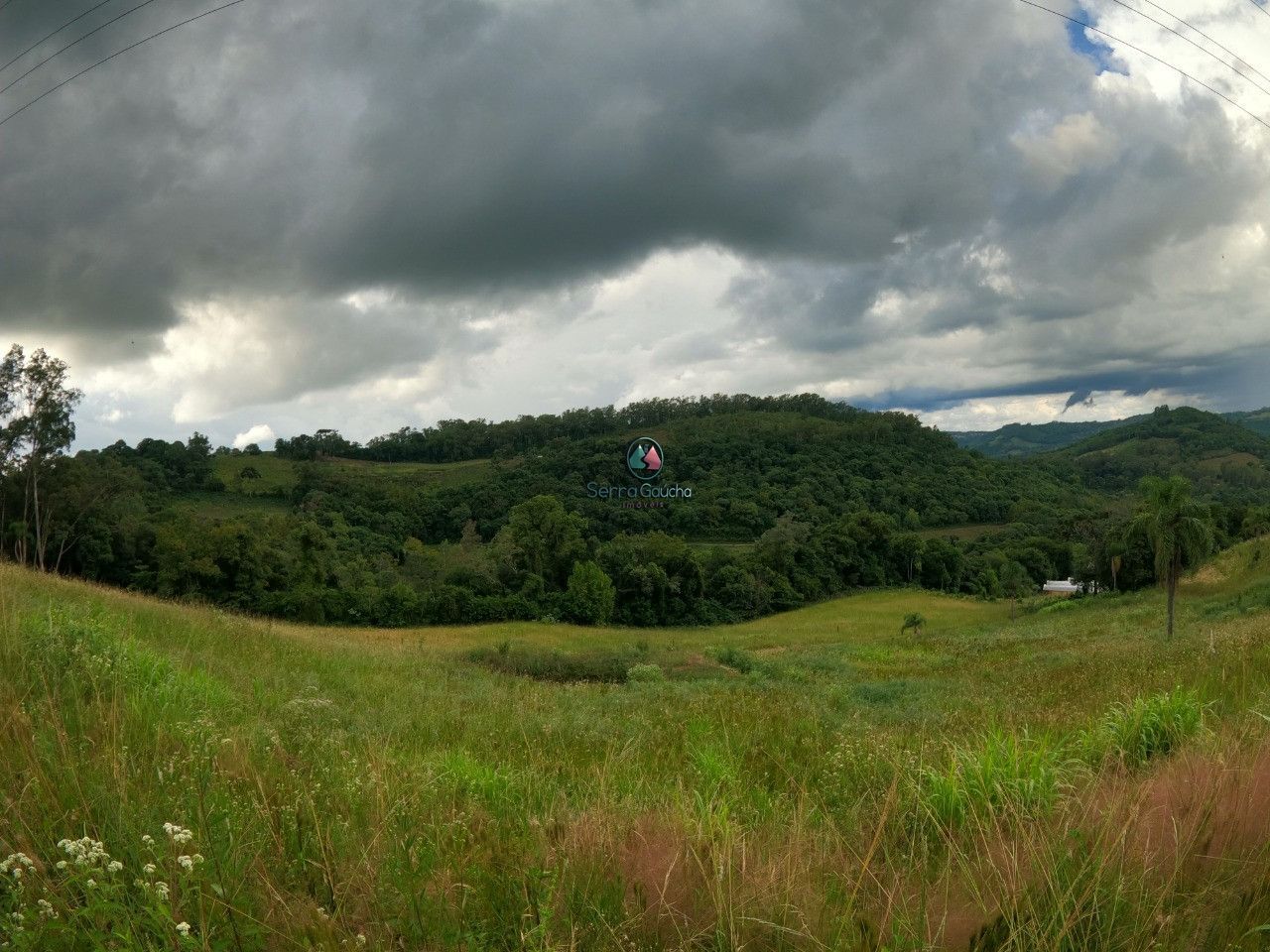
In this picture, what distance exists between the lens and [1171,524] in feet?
95.3

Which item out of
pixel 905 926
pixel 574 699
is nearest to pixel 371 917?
pixel 905 926

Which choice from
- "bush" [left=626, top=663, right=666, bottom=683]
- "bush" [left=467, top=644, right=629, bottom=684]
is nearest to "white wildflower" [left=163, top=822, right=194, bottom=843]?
"bush" [left=626, top=663, right=666, bottom=683]

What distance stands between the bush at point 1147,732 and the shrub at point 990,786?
1.33 m

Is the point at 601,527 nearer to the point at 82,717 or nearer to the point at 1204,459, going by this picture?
the point at 82,717

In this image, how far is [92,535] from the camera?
184ft

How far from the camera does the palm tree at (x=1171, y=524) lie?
28.4 meters

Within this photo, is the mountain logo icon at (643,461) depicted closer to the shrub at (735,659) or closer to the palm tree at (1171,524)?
the shrub at (735,659)

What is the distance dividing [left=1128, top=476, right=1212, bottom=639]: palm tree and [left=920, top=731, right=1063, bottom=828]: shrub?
29276 mm

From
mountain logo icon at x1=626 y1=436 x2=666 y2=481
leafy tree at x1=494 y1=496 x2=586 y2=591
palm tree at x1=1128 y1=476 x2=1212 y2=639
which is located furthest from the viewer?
mountain logo icon at x1=626 y1=436 x2=666 y2=481

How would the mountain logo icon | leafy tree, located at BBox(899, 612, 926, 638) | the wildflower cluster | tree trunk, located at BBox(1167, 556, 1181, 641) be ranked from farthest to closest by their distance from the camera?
the mountain logo icon
leafy tree, located at BBox(899, 612, 926, 638)
tree trunk, located at BBox(1167, 556, 1181, 641)
the wildflower cluster

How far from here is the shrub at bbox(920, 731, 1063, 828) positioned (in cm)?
393

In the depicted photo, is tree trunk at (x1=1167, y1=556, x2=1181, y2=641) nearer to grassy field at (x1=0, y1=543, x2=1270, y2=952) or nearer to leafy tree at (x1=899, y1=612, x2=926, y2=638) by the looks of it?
leafy tree at (x1=899, y1=612, x2=926, y2=638)

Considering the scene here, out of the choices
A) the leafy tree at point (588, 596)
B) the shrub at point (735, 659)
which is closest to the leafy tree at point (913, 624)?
the shrub at point (735, 659)

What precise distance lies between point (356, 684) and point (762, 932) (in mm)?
11824
